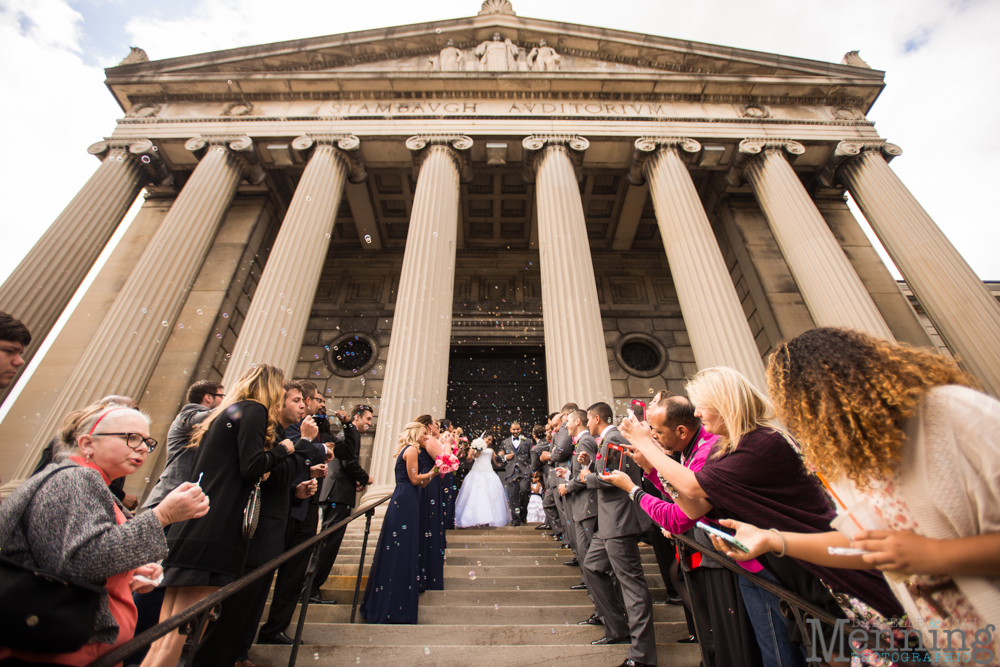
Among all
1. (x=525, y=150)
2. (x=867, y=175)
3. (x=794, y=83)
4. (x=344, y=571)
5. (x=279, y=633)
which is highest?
(x=794, y=83)

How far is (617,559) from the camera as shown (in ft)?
11.9

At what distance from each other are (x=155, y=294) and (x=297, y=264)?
2775 mm

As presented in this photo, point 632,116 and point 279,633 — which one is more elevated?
point 632,116

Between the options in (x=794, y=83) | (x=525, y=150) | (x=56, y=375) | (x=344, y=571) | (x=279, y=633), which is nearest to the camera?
(x=279, y=633)

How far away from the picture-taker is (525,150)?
37.6ft

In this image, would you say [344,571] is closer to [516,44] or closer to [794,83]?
[516,44]

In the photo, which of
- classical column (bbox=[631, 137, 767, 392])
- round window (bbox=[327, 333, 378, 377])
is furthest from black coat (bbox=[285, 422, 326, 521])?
round window (bbox=[327, 333, 378, 377])

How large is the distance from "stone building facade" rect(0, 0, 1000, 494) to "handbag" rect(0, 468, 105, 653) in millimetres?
5755

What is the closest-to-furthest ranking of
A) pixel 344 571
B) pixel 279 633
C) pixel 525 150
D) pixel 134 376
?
1. pixel 279 633
2. pixel 344 571
3. pixel 134 376
4. pixel 525 150

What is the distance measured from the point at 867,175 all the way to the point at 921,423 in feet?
43.9

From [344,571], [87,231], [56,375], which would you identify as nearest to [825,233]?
[344,571]

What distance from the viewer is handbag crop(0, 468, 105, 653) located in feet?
3.60

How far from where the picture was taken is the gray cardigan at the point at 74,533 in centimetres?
134

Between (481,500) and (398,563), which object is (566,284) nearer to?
(481,500)
